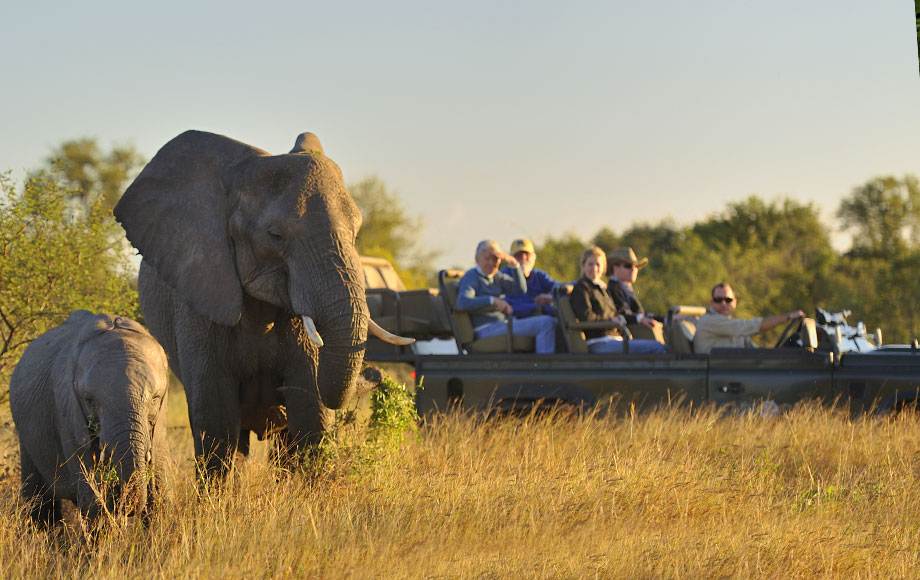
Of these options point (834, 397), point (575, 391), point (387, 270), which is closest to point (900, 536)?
point (834, 397)

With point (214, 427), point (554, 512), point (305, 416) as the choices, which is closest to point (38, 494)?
point (214, 427)

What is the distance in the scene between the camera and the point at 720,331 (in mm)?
10586

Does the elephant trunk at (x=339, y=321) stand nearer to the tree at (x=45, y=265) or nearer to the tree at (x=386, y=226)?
the tree at (x=45, y=265)

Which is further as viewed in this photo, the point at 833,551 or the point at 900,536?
the point at 900,536

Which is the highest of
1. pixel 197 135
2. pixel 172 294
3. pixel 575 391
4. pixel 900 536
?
pixel 197 135

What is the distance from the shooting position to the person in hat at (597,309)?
419 inches

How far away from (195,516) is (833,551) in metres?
3.45

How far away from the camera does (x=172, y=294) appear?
8.19 m

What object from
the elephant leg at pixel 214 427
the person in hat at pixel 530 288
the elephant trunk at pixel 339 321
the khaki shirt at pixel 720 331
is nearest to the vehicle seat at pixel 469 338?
the person in hat at pixel 530 288

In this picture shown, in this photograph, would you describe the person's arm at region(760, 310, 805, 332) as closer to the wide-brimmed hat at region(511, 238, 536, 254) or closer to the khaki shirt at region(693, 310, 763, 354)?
the khaki shirt at region(693, 310, 763, 354)

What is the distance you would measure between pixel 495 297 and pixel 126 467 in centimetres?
585

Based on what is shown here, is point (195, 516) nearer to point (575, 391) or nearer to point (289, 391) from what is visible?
point (289, 391)

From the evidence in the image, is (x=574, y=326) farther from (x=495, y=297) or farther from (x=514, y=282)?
(x=514, y=282)

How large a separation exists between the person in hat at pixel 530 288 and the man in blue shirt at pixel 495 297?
106 mm
